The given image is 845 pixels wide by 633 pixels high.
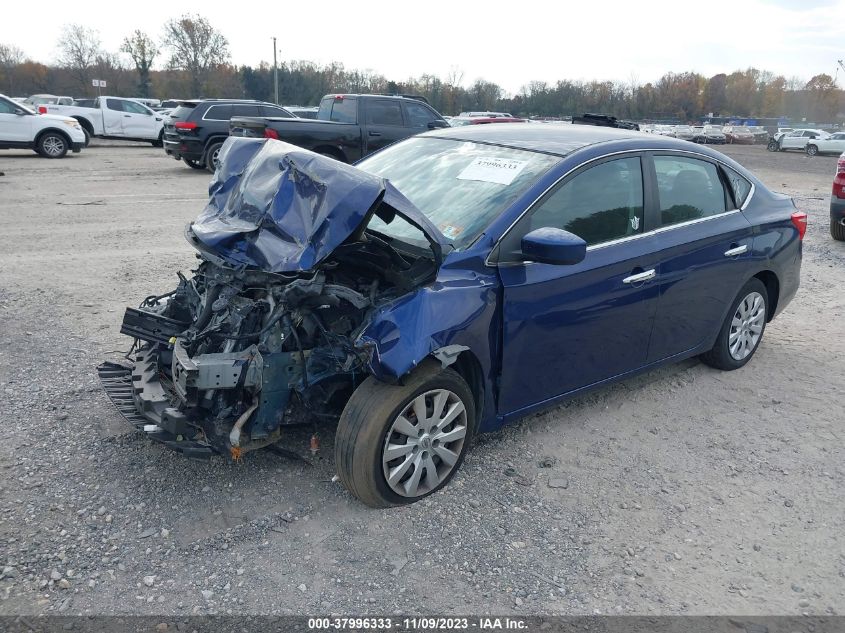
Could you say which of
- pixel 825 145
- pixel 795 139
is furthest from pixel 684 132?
pixel 825 145

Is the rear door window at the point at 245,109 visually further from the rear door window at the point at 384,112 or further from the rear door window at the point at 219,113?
the rear door window at the point at 384,112

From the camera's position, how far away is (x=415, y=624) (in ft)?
8.59

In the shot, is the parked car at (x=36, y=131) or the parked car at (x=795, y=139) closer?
the parked car at (x=36, y=131)

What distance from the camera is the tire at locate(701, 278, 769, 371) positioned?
489 cm

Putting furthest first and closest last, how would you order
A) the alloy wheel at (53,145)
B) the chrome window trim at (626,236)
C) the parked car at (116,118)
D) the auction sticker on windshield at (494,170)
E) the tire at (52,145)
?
1. the parked car at (116,118)
2. the alloy wheel at (53,145)
3. the tire at (52,145)
4. the auction sticker on windshield at (494,170)
5. the chrome window trim at (626,236)

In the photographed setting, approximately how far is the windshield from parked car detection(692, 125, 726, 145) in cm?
4573

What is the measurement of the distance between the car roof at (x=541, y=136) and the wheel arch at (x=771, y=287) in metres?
1.23

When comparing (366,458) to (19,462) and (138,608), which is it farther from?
(19,462)

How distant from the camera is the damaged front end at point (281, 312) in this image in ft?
10.4

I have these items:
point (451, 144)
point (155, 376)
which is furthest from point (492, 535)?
point (451, 144)

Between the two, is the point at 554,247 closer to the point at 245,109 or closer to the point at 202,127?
the point at 202,127

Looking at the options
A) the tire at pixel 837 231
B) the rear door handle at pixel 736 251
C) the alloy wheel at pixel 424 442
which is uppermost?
the rear door handle at pixel 736 251

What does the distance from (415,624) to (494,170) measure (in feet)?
8.00

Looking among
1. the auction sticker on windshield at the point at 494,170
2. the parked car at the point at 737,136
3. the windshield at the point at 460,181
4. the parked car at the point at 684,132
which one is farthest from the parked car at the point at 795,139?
the auction sticker on windshield at the point at 494,170
